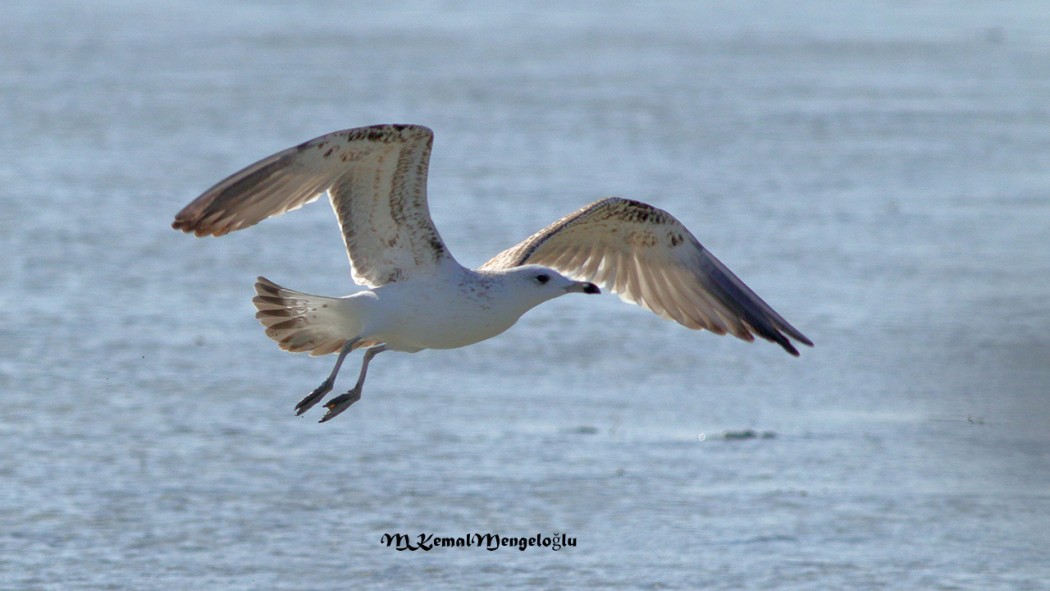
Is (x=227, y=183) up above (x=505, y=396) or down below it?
above

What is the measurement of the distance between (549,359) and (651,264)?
2023mm

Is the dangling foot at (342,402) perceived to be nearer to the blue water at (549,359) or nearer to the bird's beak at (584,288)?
the blue water at (549,359)

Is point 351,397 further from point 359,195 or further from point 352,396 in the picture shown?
point 359,195

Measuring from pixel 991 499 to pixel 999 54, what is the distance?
14.2 metres

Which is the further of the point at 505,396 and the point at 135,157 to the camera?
the point at 135,157

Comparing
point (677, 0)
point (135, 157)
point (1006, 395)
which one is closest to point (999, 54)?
point (677, 0)

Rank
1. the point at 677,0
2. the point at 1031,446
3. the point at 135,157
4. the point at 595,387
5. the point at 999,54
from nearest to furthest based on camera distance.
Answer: the point at 1031,446 < the point at 595,387 < the point at 135,157 < the point at 999,54 < the point at 677,0

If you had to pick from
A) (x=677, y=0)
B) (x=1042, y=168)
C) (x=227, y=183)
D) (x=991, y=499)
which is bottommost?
(x=991, y=499)

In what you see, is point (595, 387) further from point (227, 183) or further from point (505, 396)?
point (227, 183)

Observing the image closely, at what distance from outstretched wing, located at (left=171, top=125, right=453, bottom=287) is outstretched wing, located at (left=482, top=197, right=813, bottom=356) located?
2.22 ft

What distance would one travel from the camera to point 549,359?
9.67 m

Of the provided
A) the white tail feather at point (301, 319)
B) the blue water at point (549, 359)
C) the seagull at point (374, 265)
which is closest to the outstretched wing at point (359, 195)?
the seagull at point (374, 265)

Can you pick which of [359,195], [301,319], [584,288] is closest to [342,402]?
[301,319]

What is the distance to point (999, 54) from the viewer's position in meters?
20.8
